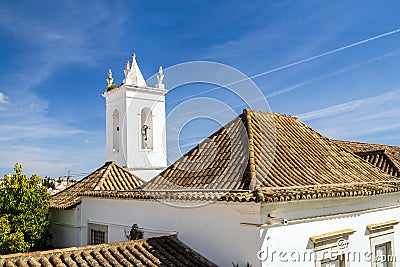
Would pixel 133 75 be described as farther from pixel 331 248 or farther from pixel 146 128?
pixel 331 248

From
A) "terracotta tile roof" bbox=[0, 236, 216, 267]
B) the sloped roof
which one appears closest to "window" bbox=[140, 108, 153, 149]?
the sloped roof

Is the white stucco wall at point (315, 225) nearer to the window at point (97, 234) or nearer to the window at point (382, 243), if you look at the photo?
the window at point (382, 243)

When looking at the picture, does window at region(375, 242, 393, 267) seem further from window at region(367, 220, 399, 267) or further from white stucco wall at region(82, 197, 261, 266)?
white stucco wall at region(82, 197, 261, 266)

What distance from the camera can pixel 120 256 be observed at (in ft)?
20.5

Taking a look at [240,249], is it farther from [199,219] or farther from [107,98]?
[107,98]

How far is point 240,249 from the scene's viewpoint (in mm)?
6156

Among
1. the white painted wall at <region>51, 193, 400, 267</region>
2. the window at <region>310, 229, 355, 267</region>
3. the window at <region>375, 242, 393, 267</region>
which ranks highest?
the white painted wall at <region>51, 193, 400, 267</region>

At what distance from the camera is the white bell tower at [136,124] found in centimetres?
1458

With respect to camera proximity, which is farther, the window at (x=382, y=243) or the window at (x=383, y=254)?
the window at (x=383, y=254)

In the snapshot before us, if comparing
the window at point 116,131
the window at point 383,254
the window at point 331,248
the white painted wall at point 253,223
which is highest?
the window at point 116,131

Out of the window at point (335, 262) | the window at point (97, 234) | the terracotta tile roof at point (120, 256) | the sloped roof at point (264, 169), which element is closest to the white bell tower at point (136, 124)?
the window at point (97, 234)

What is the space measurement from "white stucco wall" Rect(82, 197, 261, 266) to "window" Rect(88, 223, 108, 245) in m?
0.29

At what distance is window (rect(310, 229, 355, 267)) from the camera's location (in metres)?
6.82

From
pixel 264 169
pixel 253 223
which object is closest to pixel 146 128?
pixel 264 169
